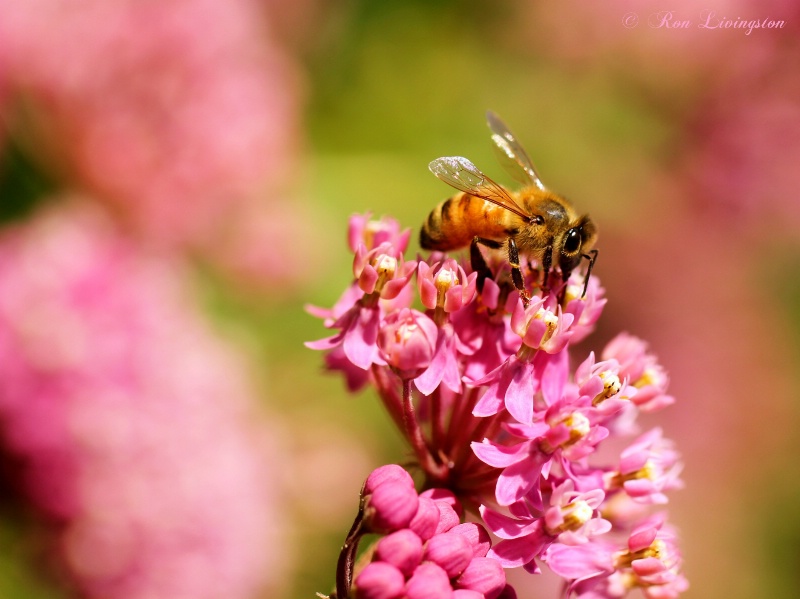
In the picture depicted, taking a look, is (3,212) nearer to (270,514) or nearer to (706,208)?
(270,514)

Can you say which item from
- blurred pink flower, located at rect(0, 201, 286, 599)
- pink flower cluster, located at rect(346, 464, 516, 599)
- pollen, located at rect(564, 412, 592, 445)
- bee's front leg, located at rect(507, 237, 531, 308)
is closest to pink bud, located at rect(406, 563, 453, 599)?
pink flower cluster, located at rect(346, 464, 516, 599)

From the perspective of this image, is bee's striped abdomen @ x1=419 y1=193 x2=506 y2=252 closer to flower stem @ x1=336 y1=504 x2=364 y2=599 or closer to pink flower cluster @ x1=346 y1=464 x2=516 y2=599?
pink flower cluster @ x1=346 y1=464 x2=516 y2=599

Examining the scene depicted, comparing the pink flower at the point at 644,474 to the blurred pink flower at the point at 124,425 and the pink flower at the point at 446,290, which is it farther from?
the blurred pink flower at the point at 124,425

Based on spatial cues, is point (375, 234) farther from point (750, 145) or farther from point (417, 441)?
point (750, 145)

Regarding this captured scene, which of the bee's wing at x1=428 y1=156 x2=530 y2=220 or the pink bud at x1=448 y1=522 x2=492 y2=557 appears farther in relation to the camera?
the bee's wing at x1=428 y1=156 x2=530 y2=220

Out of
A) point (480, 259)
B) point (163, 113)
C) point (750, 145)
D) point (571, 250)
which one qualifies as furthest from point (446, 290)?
point (750, 145)

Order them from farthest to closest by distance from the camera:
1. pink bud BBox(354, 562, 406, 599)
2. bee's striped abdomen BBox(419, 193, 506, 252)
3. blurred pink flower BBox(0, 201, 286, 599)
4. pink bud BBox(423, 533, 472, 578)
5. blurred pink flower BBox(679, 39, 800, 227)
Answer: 1. blurred pink flower BBox(679, 39, 800, 227)
2. blurred pink flower BBox(0, 201, 286, 599)
3. bee's striped abdomen BBox(419, 193, 506, 252)
4. pink bud BBox(423, 533, 472, 578)
5. pink bud BBox(354, 562, 406, 599)

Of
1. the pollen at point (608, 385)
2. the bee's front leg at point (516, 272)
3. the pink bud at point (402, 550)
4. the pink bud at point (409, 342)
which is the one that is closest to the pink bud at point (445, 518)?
the pink bud at point (402, 550)
